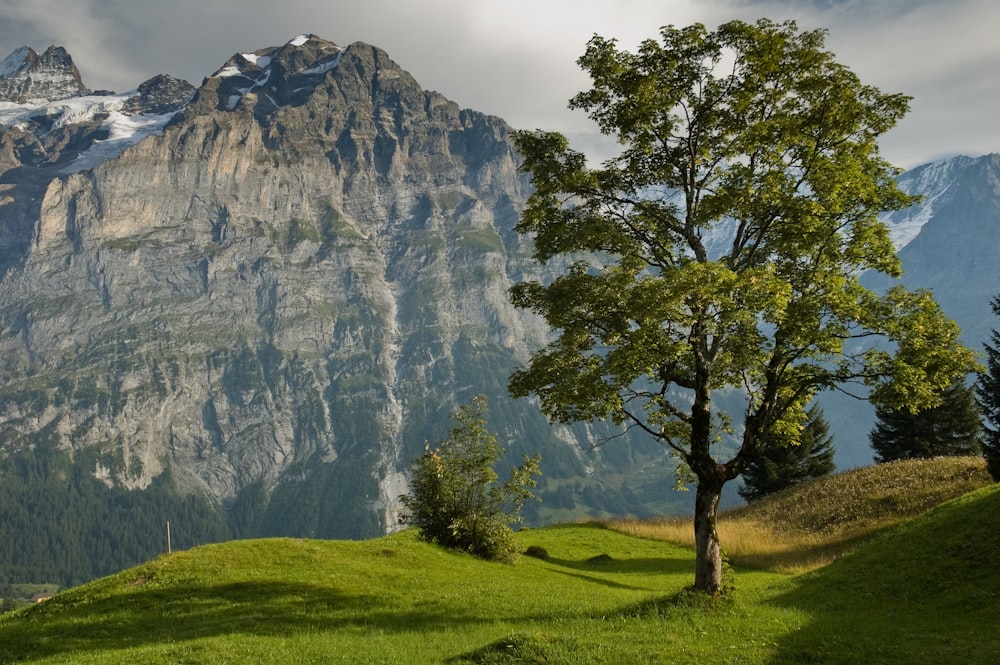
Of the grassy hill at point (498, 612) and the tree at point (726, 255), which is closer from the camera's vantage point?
the grassy hill at point (498, 612)

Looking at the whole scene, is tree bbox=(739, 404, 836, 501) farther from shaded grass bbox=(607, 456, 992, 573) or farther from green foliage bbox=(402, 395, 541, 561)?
green foliage bbox=(402, 395, 541, 561)

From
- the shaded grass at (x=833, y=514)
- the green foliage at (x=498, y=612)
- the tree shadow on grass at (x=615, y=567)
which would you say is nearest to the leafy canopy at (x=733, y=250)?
the green foliage at (x=498, y=612)

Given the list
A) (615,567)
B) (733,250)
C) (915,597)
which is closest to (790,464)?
(615,567)

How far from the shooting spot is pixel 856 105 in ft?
74.7

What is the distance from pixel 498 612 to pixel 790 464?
65.3 m

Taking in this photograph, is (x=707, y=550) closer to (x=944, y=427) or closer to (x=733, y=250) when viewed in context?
(x=733, y=250)

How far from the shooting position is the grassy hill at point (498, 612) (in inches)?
706

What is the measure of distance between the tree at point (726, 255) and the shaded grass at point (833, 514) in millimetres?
22528

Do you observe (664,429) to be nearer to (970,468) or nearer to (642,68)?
(642,68)

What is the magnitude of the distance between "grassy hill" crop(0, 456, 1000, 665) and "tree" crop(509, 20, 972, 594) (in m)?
4.20

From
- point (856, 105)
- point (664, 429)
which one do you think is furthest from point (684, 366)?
point (856, 105)

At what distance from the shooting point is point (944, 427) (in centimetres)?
7256

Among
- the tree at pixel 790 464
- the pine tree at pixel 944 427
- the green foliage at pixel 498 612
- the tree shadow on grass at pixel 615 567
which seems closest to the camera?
the green foliage at pixel 498 612

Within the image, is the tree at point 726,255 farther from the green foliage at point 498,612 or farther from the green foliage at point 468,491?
the green foliage at point 468,491
